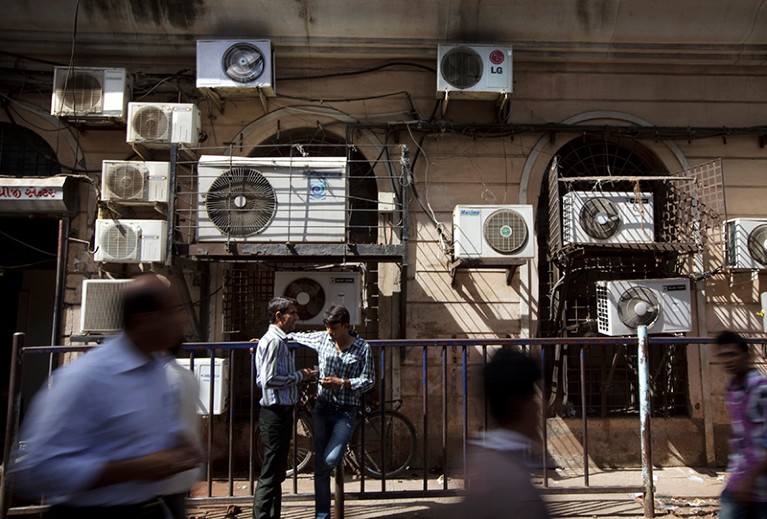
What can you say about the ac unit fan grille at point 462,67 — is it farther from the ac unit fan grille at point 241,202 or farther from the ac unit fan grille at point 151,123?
the ac unit fan grille at point 151,123

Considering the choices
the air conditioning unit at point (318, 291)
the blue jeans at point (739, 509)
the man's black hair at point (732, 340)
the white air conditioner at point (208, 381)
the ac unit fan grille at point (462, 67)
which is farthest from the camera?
the ac unit fan grille at point (462, 67)

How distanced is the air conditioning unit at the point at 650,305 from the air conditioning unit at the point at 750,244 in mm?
848

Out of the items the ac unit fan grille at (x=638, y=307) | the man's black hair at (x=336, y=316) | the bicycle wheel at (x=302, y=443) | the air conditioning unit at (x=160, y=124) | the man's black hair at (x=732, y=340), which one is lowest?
the bicycle wheel at (x=302, y=443)

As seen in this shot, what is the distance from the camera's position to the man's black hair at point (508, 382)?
2.17 meters

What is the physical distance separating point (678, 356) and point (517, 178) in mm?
3218

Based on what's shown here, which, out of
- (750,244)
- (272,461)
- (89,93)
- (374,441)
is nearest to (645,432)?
(272,461)

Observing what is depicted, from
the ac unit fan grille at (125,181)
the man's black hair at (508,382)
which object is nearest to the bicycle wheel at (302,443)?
the ac unit fan grille at (125,181)

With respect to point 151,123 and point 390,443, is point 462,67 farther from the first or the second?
point 390,443

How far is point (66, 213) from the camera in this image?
23.1 ft

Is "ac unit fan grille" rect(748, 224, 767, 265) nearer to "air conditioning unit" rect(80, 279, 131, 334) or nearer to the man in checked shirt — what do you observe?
the man in checked shirt

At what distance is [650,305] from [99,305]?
21.4 feet

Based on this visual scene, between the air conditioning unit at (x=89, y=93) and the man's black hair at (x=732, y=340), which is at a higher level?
the air conditioning unit at (x=89, y=93)

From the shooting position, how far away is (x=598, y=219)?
6.63 m

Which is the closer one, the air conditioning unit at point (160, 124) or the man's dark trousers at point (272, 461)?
the man's dark trousers at point (272, 461)
